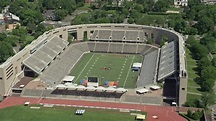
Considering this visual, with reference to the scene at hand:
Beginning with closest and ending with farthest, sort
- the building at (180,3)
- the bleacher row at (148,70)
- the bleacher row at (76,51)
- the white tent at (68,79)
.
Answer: the bleacher row at (148,70)
the white tent at (68,79)
the bleacher row at (76,51)
the building at (180,3)

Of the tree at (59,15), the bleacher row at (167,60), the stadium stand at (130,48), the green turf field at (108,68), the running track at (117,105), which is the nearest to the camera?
the running track at (117,105)

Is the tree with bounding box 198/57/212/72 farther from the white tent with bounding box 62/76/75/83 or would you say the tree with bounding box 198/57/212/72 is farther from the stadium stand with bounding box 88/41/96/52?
the stadium stand with bounding box 88/41/96/52

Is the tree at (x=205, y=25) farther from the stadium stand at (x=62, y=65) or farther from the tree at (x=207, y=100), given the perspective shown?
the tree at (x=207, y=100)

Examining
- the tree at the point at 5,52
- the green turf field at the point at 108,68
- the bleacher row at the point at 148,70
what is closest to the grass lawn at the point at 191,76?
the bleacher row at the point at 148,70

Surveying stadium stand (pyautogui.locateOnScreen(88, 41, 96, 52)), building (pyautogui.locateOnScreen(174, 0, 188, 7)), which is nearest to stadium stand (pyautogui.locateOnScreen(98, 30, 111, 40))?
stadium stand (pyautogui.locateOnScreen(88, 41, 96, 52))

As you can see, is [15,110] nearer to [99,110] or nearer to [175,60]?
[99,110]

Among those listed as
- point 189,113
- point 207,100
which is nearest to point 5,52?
point 189,113
